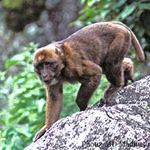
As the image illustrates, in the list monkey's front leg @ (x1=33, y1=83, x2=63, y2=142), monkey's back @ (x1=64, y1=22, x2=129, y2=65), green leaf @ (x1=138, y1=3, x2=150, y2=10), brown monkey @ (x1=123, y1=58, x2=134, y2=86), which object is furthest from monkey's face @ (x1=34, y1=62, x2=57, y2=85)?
green leaf @ (x1=138, y1=3, x2=150, y2=10)

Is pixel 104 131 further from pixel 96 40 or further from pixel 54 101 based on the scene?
pixel 96 40

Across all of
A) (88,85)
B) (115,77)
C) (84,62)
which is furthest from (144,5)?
(88,85)

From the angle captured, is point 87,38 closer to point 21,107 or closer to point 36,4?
point 21,107

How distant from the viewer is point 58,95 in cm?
517

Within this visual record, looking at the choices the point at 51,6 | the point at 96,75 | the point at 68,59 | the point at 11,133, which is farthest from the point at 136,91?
the point at 51,6

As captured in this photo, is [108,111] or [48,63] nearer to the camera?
[108,111]

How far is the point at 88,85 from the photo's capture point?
16.2 feet

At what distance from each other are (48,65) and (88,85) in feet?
1.49

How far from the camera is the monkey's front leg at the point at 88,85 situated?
4.93 m

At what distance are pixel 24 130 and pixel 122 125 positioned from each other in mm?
2793

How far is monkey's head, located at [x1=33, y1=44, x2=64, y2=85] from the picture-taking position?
482 centimetres

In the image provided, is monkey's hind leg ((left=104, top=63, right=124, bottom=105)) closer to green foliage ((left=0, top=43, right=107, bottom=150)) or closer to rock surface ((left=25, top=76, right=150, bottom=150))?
rock surface ((left=25, top=76, right=150, bottom=150))

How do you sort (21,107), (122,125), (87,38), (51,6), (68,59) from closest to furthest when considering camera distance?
(122,125) → (68,59) → (87,38) → (21,107) → (51,6)

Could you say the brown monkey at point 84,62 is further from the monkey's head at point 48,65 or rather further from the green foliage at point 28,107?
the green foliage at point 28,107
